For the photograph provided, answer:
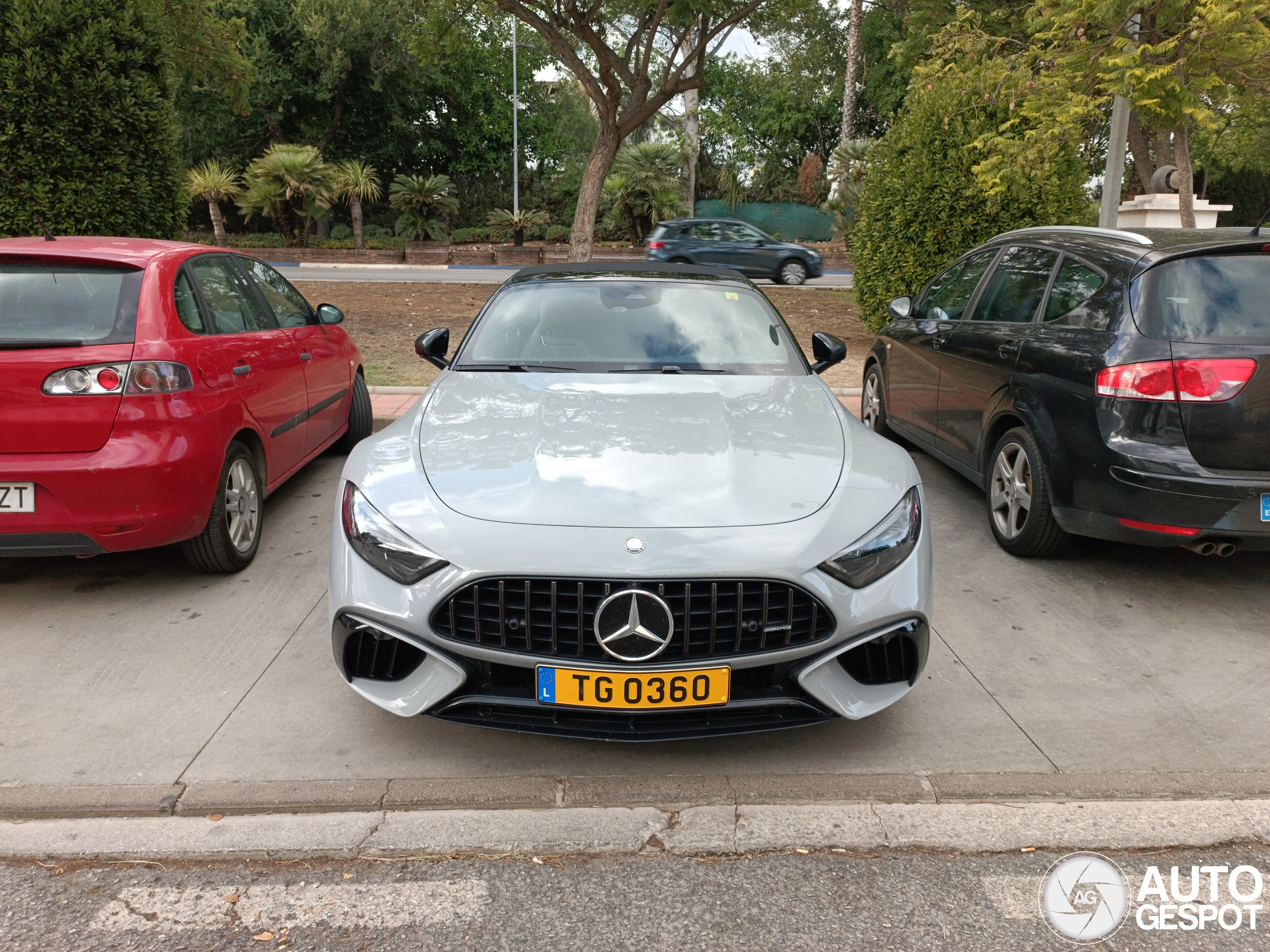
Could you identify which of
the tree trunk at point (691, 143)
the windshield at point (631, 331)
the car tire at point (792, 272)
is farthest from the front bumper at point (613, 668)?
the tree trunk at point (691, 143)

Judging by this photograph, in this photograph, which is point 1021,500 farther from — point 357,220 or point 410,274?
point 357,220

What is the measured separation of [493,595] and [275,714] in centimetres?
115

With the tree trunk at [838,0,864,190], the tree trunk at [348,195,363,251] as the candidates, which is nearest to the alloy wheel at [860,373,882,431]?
the tree trunk at [348,195,363,251]

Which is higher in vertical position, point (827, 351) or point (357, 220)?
point (357, 220)

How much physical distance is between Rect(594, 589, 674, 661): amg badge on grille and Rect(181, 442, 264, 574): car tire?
246 cm

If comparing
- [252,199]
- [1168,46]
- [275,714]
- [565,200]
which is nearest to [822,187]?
[565,200]

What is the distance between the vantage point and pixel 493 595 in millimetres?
2914

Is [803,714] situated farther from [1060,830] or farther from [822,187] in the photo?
[822,187]

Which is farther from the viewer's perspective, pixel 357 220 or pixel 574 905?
pixel 357 220

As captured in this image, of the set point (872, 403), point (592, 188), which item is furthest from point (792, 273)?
point (872, 403)

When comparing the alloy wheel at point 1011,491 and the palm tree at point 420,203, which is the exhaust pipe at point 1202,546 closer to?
the alloy wheel at point 1011,491

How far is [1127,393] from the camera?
426cm

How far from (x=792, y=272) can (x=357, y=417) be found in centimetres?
1789

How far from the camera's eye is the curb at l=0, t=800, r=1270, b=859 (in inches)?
109
